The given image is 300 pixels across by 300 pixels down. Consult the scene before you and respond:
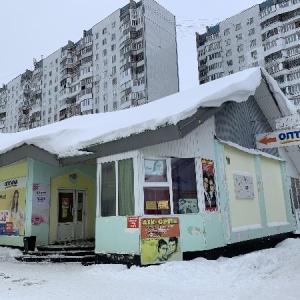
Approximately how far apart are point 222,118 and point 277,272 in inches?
200

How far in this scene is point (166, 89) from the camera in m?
60.1

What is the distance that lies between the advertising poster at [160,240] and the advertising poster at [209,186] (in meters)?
1.22

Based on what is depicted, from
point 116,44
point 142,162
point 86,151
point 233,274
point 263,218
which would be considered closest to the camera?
point 233,274

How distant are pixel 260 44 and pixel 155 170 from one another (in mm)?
58060

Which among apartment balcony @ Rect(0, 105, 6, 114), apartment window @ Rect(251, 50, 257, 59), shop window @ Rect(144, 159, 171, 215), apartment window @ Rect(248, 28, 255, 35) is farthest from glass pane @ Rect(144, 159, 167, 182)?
apartment balcony @ Rect(0, 105, 6, 114)

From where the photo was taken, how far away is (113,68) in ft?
210

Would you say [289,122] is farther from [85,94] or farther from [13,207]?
[85,94]

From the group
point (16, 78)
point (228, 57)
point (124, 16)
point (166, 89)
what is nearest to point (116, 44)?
point (124, 16)

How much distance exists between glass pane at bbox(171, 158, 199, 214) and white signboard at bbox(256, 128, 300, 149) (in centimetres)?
428

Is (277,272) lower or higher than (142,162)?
lower

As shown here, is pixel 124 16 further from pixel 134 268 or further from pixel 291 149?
pixel 134 268

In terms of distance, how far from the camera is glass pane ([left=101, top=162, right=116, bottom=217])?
929cm

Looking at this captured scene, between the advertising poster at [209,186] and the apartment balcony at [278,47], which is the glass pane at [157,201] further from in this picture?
the apartment balcony at [278,47]

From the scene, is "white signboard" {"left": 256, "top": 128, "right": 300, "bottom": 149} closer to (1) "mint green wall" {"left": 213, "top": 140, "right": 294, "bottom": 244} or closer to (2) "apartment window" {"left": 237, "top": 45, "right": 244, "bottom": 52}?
(1) "mint green wall" {"left": 213, "top": 140, "right": 294, "bottom": 244}
